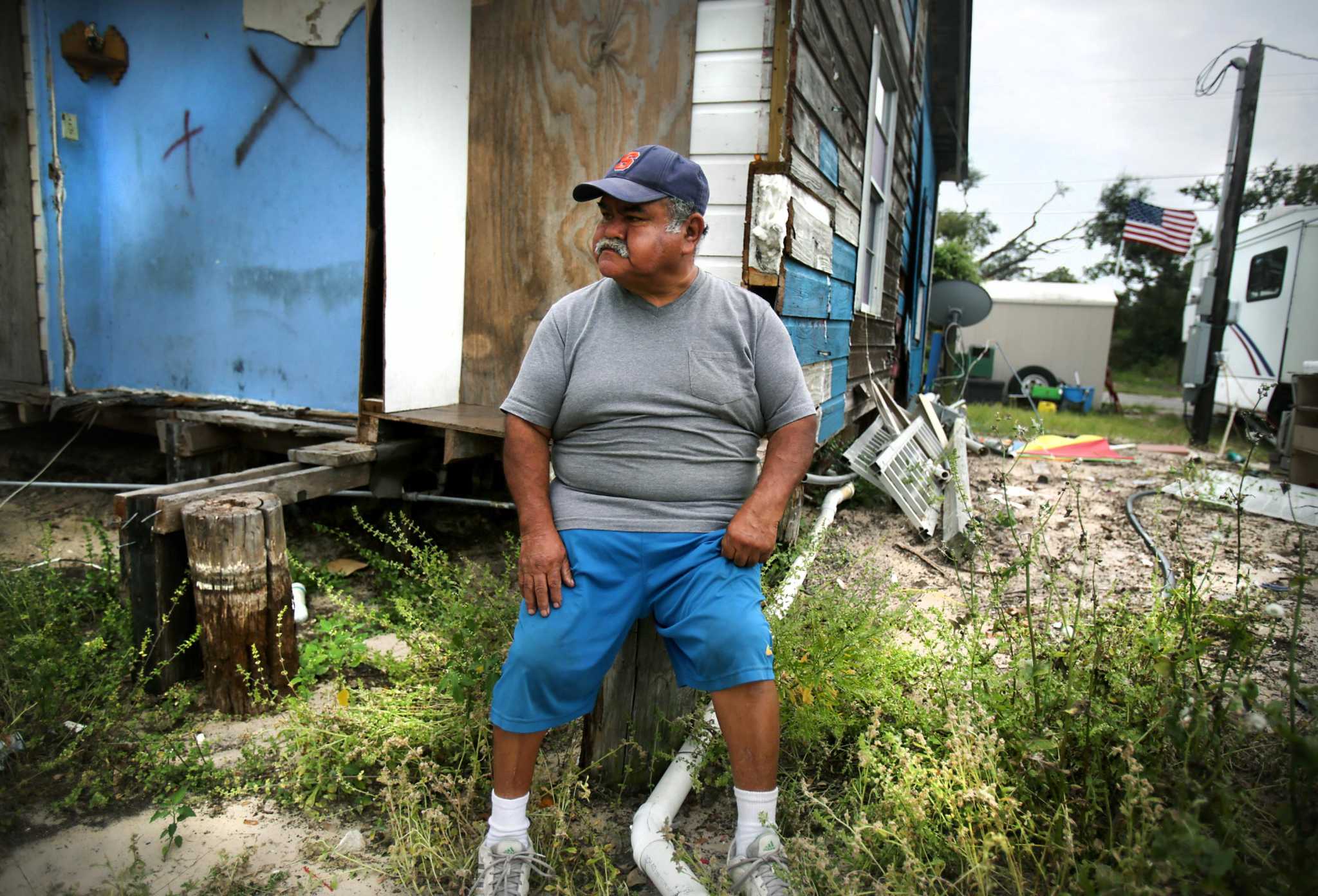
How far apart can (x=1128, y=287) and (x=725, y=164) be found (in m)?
38.3

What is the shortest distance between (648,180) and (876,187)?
508cm

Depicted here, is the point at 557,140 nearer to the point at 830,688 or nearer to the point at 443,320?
the point at 443,320

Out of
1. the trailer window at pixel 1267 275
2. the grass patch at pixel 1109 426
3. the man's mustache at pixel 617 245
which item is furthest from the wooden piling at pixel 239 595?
the trailer window at pixel 1267 275

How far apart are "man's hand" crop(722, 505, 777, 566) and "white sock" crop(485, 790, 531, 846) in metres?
0.79

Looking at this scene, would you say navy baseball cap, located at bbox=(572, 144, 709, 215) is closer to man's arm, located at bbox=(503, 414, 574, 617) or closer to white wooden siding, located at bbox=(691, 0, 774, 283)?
man's arm, located at bbox=(503, 414, 574, 617)

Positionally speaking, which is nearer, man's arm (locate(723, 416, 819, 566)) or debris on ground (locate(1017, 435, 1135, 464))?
man's arm (locate(723, 416, 819, 566))

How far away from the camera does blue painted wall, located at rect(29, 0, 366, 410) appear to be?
14.8 feet

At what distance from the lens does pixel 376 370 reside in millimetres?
3834

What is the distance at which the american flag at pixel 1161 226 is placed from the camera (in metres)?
13.4

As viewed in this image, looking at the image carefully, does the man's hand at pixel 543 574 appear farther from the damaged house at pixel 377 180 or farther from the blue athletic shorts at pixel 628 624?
the damaged house at pixel 377 180

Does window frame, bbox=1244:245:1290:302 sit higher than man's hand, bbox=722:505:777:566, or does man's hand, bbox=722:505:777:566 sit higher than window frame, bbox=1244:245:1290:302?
window frame, bbox=1244:245:1290:302

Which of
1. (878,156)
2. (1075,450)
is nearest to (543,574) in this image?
(878,156)

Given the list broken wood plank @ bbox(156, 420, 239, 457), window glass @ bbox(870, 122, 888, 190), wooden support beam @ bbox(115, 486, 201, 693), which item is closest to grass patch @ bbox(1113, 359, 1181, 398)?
window glass @ bbox(870, 122, 888, 190)

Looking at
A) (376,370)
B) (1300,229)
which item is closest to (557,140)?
(376,370)
